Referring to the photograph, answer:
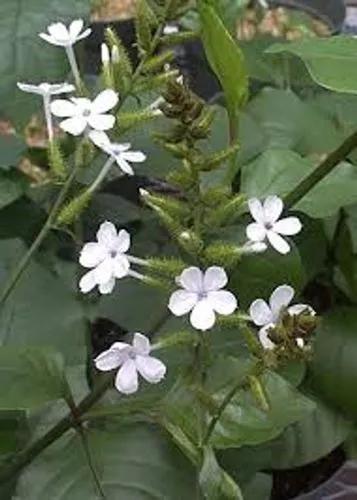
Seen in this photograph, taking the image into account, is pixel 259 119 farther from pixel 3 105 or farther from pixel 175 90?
pixel 175 90

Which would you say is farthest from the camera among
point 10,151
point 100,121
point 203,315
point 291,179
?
point 10,151

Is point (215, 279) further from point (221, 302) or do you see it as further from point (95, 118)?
point (95, 118)

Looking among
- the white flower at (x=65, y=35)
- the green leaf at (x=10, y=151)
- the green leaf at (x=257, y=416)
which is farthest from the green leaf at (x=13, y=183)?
the green leaf at (x=257, y=416)

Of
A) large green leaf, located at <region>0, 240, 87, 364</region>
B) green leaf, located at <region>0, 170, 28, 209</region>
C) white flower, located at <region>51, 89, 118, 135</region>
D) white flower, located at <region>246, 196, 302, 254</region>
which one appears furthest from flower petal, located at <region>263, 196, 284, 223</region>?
green leaf, located at <region>0, 170, 28, 209</region>

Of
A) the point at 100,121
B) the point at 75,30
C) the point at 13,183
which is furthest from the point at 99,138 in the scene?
the point at 13,183

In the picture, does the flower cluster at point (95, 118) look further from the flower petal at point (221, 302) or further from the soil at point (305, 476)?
the soil at point (305, 476)

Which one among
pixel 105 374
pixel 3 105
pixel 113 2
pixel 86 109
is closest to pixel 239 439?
pixel 105 374
